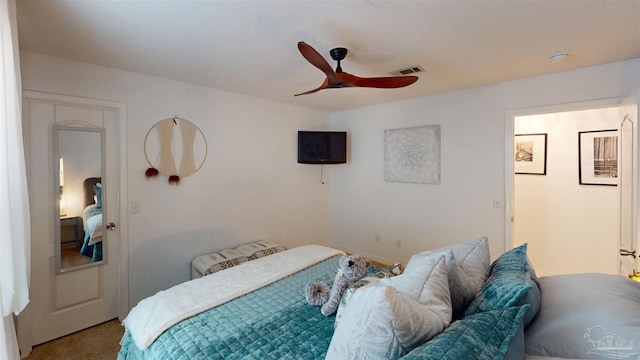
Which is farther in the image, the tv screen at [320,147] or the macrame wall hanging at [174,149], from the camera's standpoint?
the tv screen at [320,147]

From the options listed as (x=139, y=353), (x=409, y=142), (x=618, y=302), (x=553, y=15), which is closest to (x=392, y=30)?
(x=553, y=15)

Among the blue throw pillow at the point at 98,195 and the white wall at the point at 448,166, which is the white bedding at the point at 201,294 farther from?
the white wall at the point at 448,166

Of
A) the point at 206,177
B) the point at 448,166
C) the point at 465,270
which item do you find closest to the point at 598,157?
the point at 448,166

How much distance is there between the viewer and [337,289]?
1.58 m

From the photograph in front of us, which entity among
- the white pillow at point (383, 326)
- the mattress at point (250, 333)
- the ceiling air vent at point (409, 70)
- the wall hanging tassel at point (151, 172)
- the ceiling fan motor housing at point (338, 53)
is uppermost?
the ceiling air vent at point (409, 70)

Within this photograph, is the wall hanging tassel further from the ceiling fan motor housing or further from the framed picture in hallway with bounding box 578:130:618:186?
the framed picture in hallway with bounding box 578:130:618:186

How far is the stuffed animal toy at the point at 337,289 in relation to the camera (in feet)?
5.04

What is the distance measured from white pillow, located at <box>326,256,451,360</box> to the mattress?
0.38m

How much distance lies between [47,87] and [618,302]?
378 cm

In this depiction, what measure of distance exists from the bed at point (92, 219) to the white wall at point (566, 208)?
4.84 meters

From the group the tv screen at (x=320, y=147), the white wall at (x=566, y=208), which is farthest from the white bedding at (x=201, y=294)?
the white wall at (x=566, y=208)

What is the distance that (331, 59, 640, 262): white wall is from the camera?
8.92ft

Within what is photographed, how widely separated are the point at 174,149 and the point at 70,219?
3.55 feet

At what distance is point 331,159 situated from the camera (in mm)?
4254
